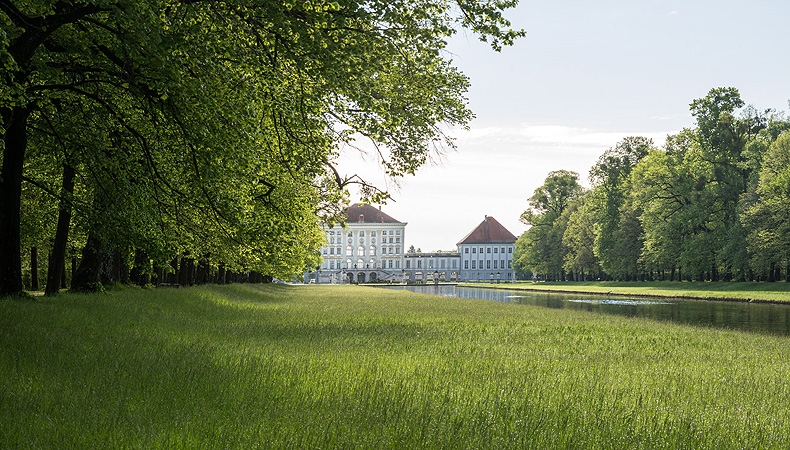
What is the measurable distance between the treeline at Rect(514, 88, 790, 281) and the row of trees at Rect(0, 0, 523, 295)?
141 feet

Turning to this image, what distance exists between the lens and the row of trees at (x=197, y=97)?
9039 millimetres

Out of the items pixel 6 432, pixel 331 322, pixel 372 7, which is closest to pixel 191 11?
pixel 372 7

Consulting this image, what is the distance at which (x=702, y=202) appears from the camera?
188 feet

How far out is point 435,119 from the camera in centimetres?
1620

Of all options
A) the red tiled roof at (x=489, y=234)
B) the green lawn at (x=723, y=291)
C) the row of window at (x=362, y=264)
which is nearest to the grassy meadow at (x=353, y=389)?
the green lawn at (x=723, y=291)

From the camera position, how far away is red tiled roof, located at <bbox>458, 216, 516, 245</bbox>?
154 m

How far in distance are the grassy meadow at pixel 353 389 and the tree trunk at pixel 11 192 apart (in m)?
1.08

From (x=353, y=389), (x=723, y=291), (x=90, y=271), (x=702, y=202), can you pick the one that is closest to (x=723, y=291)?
(x=723, y=291)

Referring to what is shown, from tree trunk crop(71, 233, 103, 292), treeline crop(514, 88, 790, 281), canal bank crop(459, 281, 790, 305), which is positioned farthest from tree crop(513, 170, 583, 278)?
tree trunk crop(71, 233, 103, 292)

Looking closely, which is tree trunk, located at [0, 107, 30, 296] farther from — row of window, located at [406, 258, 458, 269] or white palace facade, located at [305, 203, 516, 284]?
row of window, located at [406, 258, 458, 269]

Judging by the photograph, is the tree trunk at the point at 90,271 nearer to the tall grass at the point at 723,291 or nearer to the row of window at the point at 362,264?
the tall grass at the point at 723,291

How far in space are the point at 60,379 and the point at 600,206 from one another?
75.0 m

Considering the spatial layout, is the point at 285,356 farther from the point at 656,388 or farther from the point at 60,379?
the point at 656,388

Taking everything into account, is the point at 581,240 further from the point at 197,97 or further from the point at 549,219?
the point at 197,97
